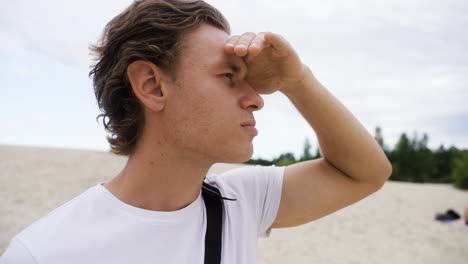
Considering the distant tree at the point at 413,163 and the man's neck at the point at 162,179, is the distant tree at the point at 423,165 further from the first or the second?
the man's neck at the point at 162,179

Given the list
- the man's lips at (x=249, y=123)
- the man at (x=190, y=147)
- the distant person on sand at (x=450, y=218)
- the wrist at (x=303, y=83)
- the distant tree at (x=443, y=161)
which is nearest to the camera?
the man at (x=190, y=147)

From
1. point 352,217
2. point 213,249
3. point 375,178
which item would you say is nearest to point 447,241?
point 352,217

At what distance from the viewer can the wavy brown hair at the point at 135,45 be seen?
7.07 feet

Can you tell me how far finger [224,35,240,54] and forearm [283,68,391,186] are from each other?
0.48 m

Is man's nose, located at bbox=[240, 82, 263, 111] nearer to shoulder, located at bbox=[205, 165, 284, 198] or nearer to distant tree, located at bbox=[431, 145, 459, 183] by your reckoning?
shoulder, located at bbox=[205, 165, 284, 198]

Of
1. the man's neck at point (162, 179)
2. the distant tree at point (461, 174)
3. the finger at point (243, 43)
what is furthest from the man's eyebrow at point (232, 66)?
the distant tree at point (461, 174)

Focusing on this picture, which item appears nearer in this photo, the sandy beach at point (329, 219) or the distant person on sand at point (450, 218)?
the sandy beach at point (329, 219)

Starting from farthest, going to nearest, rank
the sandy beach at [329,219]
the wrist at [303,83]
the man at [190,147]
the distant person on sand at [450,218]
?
the distant person on sand at [450,218]
the sandy beach at [329,219]
the wrist at [303,83]
the man at [190,147]

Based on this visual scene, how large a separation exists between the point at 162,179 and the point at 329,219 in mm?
14255

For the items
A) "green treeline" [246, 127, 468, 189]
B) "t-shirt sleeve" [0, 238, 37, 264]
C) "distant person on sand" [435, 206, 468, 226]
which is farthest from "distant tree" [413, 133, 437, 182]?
"t-shirt sleeve" [0, 238, 37, 264]

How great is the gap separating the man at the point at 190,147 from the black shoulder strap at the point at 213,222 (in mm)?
41

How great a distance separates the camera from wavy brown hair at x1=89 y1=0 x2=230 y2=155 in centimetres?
216

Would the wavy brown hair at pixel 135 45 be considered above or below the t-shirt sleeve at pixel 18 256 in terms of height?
above

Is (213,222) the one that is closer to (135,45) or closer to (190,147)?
(190,147)
